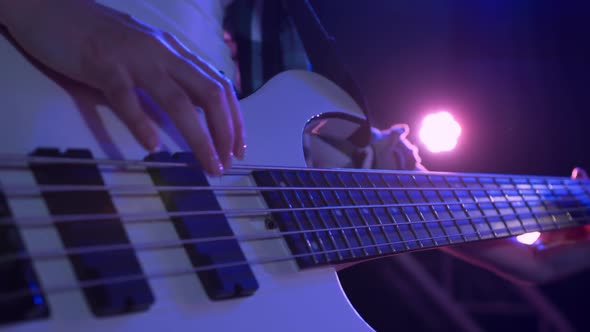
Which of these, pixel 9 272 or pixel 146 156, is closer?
pixel 9 272

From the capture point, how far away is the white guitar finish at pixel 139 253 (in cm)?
41

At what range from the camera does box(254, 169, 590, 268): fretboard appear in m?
0.63

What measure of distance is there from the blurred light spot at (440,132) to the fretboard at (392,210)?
71cm

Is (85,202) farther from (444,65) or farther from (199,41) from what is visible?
(444,65)

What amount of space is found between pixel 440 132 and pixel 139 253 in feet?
5.41

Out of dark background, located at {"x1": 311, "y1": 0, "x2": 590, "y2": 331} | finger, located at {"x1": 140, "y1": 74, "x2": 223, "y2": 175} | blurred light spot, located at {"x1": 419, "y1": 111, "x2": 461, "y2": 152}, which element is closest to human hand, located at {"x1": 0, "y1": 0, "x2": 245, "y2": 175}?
finger, located at {"x1": 140, "y1": 74, "x2": 223, "y2": 175}

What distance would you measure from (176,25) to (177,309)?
1.77 feet

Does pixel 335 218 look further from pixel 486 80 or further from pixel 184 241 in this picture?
pixel 486 80

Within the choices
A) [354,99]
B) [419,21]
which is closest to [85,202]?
[354,99]

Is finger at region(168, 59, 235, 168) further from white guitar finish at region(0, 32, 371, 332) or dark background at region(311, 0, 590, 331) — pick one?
dark background at region(311, 0, 590, 331)

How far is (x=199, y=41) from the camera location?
0.86 meters

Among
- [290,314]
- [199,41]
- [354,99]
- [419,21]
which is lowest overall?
[290,314]

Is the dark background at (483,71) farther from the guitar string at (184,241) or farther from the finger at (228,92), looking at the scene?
the finger at (228,92)

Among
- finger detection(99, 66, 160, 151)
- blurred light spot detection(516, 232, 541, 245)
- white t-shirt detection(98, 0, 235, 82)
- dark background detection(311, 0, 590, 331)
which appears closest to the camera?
finger detection(99, 66, 160, 151)
